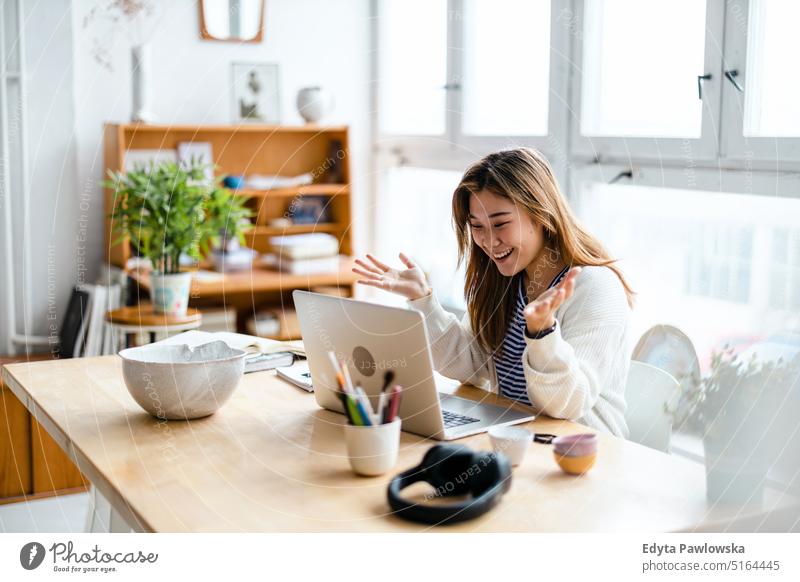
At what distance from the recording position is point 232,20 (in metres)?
4.03

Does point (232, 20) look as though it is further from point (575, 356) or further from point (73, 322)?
point (575, 356)

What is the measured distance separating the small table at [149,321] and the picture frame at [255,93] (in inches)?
40.9

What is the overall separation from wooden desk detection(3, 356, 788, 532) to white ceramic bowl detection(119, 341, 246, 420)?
3 cm

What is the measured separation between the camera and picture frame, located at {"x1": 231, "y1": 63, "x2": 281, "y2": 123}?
159 inches

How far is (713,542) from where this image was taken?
1.27 m

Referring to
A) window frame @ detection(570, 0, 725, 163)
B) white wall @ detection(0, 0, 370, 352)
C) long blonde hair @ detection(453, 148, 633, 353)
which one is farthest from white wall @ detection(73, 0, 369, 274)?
long blonde hair @ detection(453, 148, 633, 353)

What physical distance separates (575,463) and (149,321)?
7.46ft

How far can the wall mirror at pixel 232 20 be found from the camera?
3.97 m

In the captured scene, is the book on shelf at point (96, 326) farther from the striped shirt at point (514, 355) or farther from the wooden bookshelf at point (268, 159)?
the striped shirt at point (514, 355)

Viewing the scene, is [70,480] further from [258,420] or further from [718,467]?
[718,467]

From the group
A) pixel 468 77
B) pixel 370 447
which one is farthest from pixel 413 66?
pixel 370 447

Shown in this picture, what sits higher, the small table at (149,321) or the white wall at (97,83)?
the white wall at (97,83)

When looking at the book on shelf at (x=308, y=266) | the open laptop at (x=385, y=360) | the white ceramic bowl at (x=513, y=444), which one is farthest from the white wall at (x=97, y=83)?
the white ceramic bowl at (x=513, y=444)

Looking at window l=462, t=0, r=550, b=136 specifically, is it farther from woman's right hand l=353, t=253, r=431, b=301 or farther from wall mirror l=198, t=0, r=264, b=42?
woman's right hand l=353, t=253, r=431, b=301
